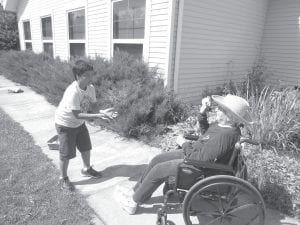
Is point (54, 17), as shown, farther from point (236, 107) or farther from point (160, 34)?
point (236, 107)

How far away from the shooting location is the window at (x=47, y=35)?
35.8 ft

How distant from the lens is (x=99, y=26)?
7324 millimetres

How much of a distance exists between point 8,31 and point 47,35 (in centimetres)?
543

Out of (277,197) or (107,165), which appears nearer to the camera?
(277,197)

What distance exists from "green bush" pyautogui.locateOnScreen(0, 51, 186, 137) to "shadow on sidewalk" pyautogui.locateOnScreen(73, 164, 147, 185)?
1.07 meters

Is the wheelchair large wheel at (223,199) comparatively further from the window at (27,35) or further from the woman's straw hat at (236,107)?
the window at (27,35)

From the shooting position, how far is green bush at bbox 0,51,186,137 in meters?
4.51

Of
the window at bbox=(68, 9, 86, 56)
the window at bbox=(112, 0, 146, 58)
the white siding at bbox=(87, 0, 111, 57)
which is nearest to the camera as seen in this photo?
the window at bbox=(112, 0, 146, 58)

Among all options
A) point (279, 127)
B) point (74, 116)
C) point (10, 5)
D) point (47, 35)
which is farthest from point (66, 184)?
point (10, 5)

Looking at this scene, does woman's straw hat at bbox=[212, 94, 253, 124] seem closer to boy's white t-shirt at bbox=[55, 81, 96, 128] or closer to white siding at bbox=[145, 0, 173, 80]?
boy's white t-shirt at bbox=[55, 81, 96, 128]

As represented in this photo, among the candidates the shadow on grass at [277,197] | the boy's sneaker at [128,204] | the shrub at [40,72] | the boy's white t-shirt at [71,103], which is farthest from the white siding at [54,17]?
the shadow on grass at [277,197]

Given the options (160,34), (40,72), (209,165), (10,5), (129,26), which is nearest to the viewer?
(209,165)

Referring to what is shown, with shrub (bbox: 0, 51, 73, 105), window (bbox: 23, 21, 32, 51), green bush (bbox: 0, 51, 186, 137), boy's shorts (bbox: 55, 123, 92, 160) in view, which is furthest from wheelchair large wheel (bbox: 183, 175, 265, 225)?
window (bbox: 23, 21, 32, 51)

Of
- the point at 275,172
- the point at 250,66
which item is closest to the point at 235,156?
the point at 275,172
